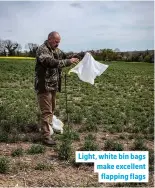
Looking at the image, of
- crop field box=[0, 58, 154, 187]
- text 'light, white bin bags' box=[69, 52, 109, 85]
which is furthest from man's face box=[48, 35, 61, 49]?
crop field box=[0, 58, 154, 187]

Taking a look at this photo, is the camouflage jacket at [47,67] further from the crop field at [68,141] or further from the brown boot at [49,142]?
the crop field at [68,141]

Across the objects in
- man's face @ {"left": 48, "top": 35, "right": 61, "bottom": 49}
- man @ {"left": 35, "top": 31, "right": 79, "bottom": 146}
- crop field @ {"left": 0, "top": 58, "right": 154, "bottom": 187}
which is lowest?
crop field @ {"left": 0, "top": 58, "right": 154, "bottom": 187}

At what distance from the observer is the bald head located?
7.73 metres

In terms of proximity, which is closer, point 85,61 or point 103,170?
point 103,170

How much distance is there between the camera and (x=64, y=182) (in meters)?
5.94

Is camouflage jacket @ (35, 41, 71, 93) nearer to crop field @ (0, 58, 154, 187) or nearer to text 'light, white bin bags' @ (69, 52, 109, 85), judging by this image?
text 'light, white bin bags' @ (69, 52, 109, 85)

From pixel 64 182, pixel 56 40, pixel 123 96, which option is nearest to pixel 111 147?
pixel 64 182

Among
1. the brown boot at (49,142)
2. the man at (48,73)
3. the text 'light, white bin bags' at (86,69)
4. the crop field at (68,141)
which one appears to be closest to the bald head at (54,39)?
the man at (48,73)

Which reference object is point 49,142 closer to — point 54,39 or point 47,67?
point 47,67

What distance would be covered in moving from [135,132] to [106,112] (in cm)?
253

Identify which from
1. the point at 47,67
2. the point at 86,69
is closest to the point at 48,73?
the point at 47,67

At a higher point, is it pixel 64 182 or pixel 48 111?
pixel 48 111

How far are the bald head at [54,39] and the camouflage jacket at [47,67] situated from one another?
10 centimetres

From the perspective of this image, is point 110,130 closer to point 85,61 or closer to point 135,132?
point 135,132
